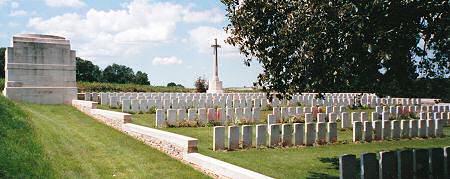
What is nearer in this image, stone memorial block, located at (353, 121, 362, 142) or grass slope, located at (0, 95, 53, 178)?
grass slope, located at (0, 95, 53, 178)

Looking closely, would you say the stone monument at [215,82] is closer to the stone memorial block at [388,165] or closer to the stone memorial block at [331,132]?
the stone memorial block at [331,132]

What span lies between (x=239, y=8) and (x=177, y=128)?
7319 mm

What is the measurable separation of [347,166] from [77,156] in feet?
20.7

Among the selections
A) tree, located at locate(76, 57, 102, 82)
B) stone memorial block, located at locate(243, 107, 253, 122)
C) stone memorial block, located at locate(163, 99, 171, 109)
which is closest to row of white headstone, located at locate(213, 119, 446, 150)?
stone memorial block, located at locate(243, 107, 253, 122)

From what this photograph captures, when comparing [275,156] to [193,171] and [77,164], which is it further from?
[77,164]

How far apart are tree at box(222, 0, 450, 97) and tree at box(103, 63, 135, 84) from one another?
3311 inches

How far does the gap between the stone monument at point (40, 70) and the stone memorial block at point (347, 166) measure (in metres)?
19.3

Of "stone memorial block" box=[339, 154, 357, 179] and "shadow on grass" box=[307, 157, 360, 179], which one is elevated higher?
"stone memorial block" box=[339, 154, 357, 179]

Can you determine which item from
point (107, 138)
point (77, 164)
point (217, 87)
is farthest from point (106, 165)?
point (217, 87)

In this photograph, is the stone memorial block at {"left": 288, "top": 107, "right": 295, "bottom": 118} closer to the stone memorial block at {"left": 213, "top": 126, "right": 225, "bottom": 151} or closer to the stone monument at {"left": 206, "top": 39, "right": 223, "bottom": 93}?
the stone memorial block at {"left": 213, "top": 126, "right": 225, "bottom": 151}

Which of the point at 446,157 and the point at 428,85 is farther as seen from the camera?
the point at 428,85

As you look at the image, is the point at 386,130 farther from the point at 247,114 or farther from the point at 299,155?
the point at 247,114

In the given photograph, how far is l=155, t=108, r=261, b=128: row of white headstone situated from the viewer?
14.8 m

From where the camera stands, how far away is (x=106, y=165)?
8672 mm
